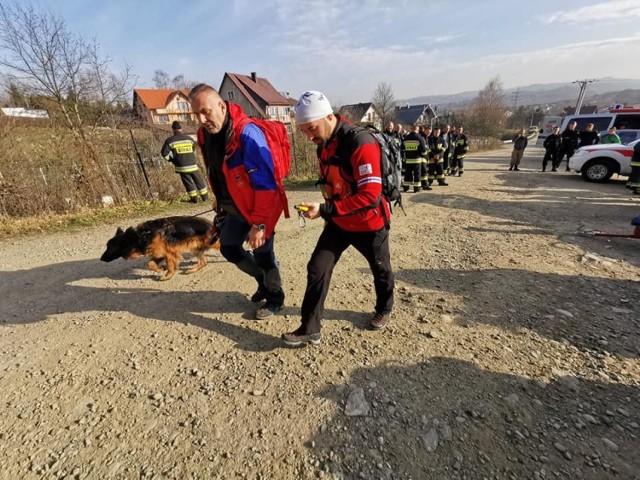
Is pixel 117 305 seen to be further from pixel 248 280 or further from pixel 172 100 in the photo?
pixel 172 100

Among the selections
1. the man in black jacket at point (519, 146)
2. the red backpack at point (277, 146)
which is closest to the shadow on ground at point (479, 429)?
the red backpack at point (277, 146)

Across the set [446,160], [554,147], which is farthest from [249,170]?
[554,147]

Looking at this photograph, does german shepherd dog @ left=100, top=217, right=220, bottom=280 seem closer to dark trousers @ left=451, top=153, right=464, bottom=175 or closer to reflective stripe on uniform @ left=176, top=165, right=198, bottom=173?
reflective stripe on uniform @ left=176, top=165, right=198, bottom=173

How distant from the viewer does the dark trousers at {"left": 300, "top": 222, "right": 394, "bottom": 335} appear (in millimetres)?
2500

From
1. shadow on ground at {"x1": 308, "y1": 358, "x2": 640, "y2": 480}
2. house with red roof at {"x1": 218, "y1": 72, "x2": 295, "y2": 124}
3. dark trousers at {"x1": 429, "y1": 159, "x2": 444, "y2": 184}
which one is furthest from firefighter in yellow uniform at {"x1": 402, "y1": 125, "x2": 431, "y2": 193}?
house with red roof at {"x1": 218, "y1": 72, "x2": 295, "y2": 124}

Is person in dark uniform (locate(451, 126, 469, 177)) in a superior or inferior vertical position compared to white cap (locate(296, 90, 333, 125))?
inferior

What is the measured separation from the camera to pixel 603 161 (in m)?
9.88

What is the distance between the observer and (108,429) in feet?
6.96

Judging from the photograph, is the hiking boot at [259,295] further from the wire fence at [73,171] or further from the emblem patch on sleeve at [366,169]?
the wire fence at [73,171]

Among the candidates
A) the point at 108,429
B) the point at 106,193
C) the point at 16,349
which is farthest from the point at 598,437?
the point at 106,193

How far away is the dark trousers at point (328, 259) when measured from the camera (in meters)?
2.50

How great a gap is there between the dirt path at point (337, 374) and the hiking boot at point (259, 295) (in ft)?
0.38

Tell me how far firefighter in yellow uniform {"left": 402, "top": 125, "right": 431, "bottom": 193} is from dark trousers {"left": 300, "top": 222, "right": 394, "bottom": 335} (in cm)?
676

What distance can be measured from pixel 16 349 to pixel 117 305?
90 centimetres
